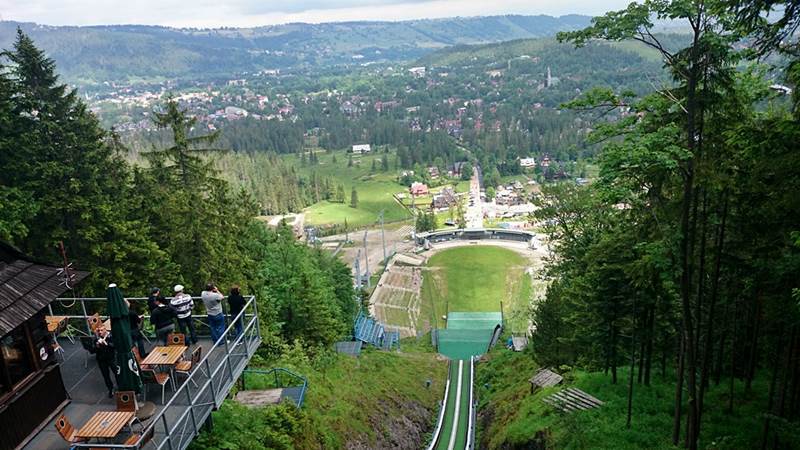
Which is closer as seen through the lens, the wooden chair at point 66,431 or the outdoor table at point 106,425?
the outdoor table at point 106,425

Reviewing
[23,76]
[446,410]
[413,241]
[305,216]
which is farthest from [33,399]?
Result: [305,216]

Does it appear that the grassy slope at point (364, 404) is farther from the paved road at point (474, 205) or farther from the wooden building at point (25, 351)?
the paved road at point (474, 205)

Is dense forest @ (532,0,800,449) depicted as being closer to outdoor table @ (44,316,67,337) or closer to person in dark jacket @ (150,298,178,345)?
person in dark jacket @ (150,298,178,345)

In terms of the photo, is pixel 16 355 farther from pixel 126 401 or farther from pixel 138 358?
pixel 126 401

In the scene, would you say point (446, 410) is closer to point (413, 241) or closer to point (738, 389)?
point (738, 389)

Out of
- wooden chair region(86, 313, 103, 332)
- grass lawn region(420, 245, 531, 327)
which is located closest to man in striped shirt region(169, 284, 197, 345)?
wooden chair region(86, 313, 103, 332)

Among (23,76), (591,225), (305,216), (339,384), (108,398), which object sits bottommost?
(305,216)

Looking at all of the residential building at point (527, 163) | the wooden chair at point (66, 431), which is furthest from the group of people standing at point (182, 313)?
the residential building at point (527, 163)
